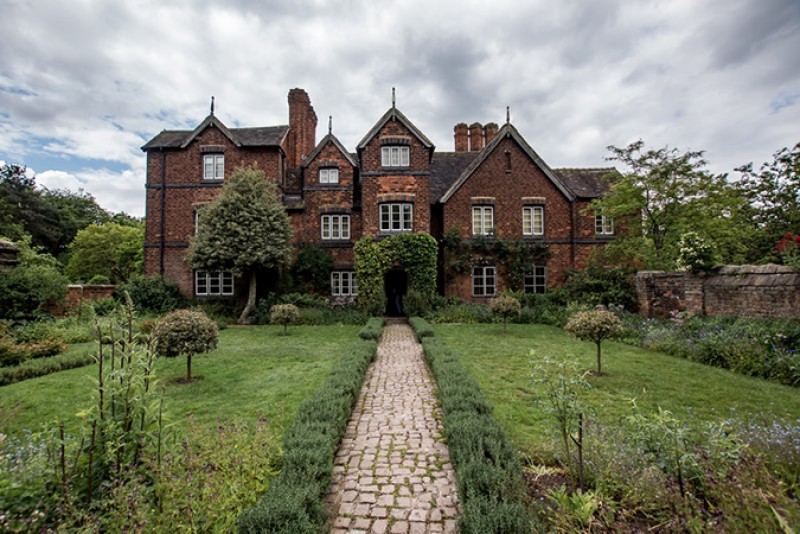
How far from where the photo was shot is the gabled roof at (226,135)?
20.7 m

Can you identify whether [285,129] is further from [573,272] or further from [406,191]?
[573,272]

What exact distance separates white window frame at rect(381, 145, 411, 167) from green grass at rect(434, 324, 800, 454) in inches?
456

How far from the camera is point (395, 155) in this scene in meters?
20.2

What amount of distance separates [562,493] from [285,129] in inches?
901

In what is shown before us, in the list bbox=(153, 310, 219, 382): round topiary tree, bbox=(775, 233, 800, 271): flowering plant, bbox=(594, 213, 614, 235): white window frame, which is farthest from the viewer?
bbox=(594, 213, 614, 235): white window frame

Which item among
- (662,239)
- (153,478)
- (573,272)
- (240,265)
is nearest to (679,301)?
(662,239)

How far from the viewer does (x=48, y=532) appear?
2270mm

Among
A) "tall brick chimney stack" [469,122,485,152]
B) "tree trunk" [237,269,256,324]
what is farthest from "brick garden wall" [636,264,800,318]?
"tree trunk" [237,269,256,324]

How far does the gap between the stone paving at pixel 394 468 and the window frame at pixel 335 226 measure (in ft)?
46.9

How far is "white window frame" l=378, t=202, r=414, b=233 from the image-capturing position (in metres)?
20.0

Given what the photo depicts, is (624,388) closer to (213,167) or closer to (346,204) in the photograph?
(346,204)

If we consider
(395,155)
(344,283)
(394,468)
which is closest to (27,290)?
(344,283)

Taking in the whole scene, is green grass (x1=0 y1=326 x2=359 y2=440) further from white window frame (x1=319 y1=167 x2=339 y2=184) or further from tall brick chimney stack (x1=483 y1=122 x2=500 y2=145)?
tall brick chimney stack (x1=483 y1=122 x2=500 y2=145)

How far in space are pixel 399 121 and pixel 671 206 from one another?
1358 cm
